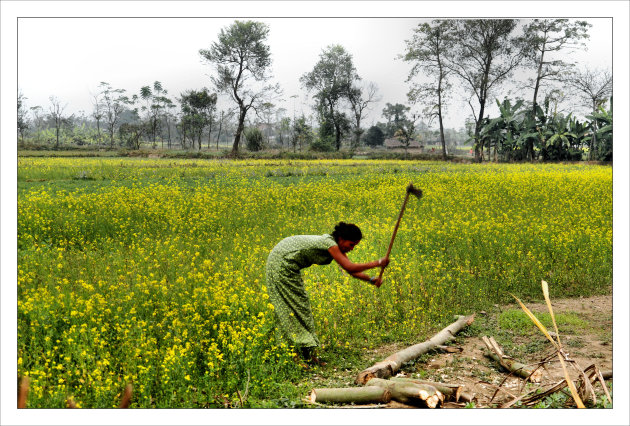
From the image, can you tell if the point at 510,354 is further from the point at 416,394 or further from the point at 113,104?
the point at 113,104

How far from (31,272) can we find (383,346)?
3240 millimetres

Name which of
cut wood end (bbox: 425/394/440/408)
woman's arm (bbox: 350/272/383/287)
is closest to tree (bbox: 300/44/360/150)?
woman's arm (bbox: 350/272/383/287)

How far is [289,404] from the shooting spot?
3582mm

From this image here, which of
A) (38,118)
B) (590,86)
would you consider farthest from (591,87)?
(38,118)

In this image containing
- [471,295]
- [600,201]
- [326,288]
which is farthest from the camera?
[600,201]

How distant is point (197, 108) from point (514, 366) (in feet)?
16.8

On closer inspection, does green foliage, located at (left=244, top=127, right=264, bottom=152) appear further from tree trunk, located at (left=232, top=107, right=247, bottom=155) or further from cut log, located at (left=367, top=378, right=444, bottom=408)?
cut log, located at (left=367, top=378, right=444, bottom=408)

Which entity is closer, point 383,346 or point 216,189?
point 383,346

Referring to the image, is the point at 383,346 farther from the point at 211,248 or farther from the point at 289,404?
the point at 211,248

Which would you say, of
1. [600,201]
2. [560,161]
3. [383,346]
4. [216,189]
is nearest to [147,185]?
[216,189]

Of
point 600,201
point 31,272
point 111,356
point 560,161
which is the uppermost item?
point 560,161

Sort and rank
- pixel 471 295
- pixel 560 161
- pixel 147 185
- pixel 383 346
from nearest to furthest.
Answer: pixel 383 346
pixel 471 295
pixel 147 185
pixel 560 161

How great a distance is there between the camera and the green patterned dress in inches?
149

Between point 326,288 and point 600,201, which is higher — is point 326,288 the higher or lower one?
the lower one
